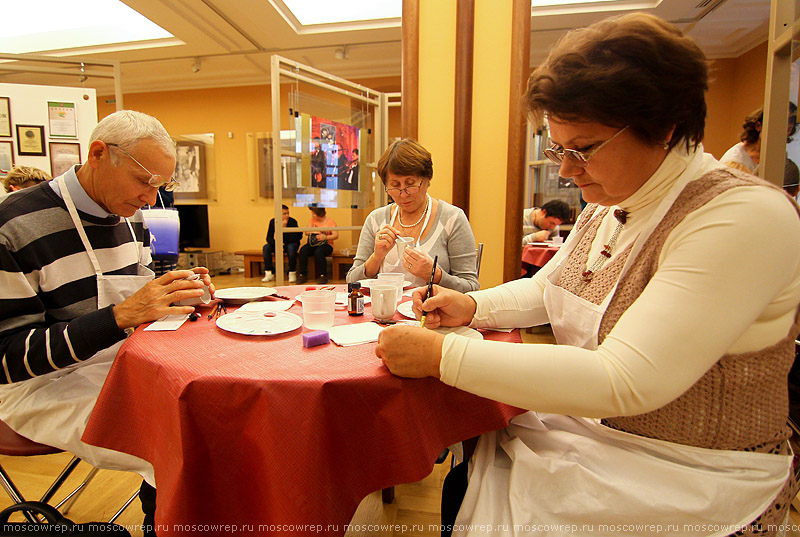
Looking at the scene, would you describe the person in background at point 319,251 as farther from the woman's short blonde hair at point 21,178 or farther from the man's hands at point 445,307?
the man's hands at point 445,307

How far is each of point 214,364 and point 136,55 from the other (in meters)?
7.86

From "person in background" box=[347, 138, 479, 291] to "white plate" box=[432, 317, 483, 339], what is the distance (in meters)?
0.84

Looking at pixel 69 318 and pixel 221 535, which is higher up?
pixel 69 318

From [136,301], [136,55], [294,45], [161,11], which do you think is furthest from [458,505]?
[136,55]

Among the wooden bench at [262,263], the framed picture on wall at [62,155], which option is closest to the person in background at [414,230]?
the framed picture on wall at [62,155]

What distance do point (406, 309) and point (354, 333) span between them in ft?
1.00

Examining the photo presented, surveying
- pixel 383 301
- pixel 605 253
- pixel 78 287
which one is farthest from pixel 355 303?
pixel 78 287

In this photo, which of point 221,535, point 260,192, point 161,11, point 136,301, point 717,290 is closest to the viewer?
point 717,290

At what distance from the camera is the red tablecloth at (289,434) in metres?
0.87

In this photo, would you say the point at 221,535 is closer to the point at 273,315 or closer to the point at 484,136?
the point at 273,315

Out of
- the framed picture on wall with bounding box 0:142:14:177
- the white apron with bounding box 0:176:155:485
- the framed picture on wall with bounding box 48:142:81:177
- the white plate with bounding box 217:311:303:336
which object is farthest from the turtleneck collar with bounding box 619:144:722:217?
the framed picture on wall with bounding box 0:142:14:177

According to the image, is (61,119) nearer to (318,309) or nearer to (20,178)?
(20,178)

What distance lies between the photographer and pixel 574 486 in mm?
847

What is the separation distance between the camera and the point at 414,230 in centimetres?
234
